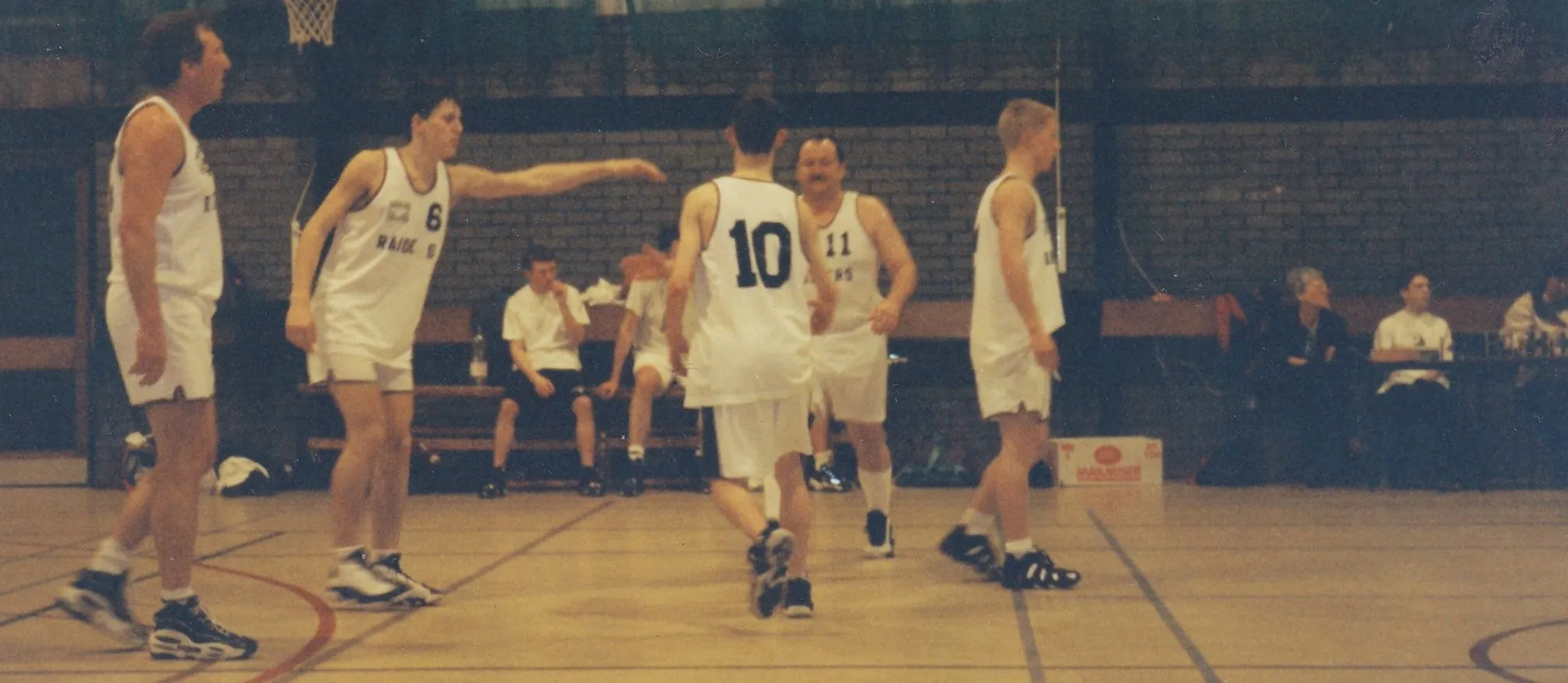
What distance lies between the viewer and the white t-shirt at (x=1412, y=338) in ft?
34.6

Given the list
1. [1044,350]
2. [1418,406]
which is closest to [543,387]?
[1044,350]

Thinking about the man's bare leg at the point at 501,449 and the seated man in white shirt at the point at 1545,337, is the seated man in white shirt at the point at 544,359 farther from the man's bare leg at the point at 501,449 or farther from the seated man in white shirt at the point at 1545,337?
the seated man in white shirt at the point at 1545,337

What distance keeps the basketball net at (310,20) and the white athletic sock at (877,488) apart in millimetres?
5343

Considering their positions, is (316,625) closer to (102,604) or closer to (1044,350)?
(102,604)

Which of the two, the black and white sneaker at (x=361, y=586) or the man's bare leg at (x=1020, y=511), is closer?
the black and white sneaker at (x=361, y=586)

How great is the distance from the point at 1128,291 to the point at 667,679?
776 cm

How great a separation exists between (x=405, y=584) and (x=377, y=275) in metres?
1.03

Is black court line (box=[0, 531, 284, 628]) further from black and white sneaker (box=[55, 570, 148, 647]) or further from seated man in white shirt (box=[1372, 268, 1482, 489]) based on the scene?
seated man in white shirt (box=[1372, 268, 1482, 489])

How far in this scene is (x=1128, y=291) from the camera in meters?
11.6

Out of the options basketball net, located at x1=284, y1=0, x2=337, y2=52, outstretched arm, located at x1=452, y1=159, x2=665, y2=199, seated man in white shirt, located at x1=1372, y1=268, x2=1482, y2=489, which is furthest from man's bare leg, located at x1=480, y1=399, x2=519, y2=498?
seated man in white shirt, located at x1=1372, y1=268, x2=1482, y2=489

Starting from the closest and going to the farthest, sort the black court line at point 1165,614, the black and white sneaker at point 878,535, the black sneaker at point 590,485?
the black court line at point 1165,614
the black and white sneaker at point 878,535
the black sneaker at point 590,485

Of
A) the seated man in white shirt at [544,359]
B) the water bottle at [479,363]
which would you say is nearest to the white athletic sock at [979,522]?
the seated man in white shirt at [544,359]

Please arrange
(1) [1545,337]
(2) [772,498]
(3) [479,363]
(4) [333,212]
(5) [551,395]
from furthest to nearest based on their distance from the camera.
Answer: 1. (3) [479,363]
2. (5) [551,395]
3. (1) [1545,337]
4. (2) [772,498]
5. (4) [333,212]

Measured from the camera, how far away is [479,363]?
11.2 m
